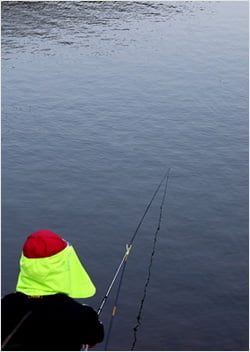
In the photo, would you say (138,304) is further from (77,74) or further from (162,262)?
(77,74)

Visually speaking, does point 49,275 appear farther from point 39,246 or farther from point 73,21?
point 73,21

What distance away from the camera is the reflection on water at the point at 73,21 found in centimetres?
2644

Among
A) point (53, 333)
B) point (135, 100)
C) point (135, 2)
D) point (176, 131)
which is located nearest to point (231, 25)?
point (135, 2)

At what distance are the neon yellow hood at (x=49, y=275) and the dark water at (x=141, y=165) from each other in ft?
14.6

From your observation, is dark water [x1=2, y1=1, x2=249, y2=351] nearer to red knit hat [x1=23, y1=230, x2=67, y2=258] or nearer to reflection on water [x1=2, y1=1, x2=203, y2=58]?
reflection on water [x1=2, y1=1, x2=203, y2=58]

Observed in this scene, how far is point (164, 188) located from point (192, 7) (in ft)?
75.6

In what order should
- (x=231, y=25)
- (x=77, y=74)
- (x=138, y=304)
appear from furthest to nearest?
(x=231, y=25), (x=77, y=74), (x=138, y=304)

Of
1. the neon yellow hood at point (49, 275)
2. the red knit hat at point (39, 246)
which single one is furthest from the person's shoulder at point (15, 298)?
the red knit hat at point (39, 246)

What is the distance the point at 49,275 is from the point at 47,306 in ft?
0.82

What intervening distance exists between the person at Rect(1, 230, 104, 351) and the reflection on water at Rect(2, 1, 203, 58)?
21.1 meters

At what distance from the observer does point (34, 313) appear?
377 centimetres

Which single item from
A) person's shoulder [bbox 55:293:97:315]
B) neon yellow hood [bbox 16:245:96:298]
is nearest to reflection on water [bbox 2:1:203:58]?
neon yellow hood [bbox 16:245:96:298]

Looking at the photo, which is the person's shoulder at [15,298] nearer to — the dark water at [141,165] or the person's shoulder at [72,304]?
the person's shoulder at [72,304]

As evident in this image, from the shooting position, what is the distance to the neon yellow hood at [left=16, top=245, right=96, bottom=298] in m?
4.02
